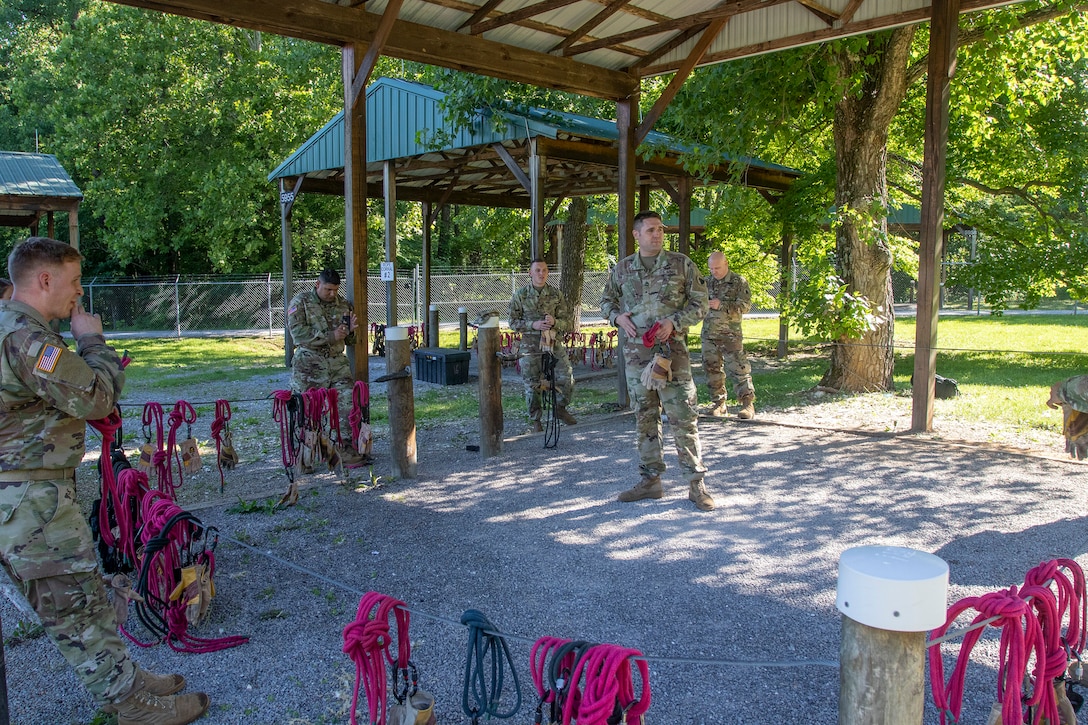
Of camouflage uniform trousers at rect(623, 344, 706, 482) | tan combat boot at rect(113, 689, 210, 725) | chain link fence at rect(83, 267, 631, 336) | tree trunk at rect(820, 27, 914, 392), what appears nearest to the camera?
tan combat boot at rect(113, 689, 210, 725)

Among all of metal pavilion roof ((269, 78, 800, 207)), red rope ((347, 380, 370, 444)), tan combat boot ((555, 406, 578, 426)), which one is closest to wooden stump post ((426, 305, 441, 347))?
metal pavilion roof ((269, 78, 800, 207))

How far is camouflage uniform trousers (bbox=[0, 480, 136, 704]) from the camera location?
2.85m

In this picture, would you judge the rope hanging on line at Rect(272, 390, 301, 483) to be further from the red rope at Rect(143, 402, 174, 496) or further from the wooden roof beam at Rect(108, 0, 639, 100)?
the wooden roof beam at Rect(108, 0, 639, 100)

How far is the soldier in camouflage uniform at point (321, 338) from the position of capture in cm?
721

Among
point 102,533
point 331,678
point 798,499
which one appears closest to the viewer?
point 331,678

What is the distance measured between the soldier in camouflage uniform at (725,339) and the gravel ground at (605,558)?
1.40m

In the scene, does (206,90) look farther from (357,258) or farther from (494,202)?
(357,258)

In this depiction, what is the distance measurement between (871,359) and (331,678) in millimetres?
9157

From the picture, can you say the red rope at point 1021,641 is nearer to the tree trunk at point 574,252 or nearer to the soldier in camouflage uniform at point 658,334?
the soldier in camouflage uniform at point 658,334

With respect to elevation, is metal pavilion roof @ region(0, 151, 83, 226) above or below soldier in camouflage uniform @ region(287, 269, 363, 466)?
above

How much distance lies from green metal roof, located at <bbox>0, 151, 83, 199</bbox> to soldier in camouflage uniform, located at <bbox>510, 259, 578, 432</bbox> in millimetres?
8501

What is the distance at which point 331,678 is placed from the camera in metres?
3.48

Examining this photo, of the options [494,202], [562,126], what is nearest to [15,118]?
[494,202]

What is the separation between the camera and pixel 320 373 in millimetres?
7258
